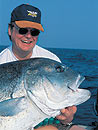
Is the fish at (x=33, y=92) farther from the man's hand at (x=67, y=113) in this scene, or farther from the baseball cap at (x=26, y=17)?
the baseball cap at (x=26, y=17)

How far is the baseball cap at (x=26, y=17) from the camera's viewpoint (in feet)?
13.5

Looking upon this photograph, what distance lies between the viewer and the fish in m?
2.64

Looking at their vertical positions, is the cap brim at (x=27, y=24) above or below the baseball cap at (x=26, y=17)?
below

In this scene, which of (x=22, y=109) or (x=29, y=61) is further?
(x=29, y=61)

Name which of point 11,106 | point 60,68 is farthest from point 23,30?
point 11,106

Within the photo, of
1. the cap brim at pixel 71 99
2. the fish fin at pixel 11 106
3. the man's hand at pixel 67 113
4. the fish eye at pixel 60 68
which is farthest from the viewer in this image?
the man's hand at pixel 67 113

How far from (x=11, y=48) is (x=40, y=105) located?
2.06 m

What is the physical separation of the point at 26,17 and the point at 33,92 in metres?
1.94

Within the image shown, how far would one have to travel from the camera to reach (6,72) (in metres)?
2.83

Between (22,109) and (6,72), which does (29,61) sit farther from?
(22,109)

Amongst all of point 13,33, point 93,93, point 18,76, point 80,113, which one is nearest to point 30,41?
point 13,33

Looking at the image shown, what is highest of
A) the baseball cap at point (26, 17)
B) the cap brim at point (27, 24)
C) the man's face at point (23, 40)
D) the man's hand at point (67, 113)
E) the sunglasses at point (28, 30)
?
the baseball cap at point (26, 17)

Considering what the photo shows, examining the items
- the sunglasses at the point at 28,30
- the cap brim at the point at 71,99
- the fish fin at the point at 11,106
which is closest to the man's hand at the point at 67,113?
the cap brim at the point at 71,99

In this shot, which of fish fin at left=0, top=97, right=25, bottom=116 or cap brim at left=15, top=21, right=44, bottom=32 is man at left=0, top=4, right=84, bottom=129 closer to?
cap brim at left=15, top=21, right=44, bottom=32
